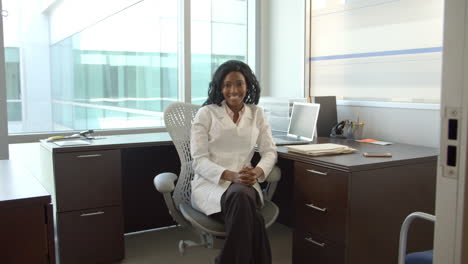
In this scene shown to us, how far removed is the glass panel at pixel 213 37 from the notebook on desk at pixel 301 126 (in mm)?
1078

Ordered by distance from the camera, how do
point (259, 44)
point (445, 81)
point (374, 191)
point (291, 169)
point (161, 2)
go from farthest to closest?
point (259, 44) → point (161, 2) → point (291, 169) → point (374, 191) → point (445, 81)

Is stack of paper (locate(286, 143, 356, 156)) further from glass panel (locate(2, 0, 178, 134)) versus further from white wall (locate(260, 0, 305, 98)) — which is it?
glass panel (locate(2, 0, 178, 134))

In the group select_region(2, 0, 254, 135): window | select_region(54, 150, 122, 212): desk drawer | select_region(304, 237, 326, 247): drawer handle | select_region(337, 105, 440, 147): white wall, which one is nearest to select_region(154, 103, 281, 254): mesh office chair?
select_region(304, 237, 326, 247): drawer handle

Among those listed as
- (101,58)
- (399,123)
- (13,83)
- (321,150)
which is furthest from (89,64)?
(399,123)

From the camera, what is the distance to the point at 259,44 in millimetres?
4266

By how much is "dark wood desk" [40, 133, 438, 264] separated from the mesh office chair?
0.64 feet

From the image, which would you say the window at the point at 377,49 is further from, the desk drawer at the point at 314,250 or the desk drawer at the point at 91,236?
Answer: the desk drawer at the point at 91,236

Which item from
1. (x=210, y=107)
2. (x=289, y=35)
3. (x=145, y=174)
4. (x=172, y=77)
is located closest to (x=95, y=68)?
(x=172, y=77)

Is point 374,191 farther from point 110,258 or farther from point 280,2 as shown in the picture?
point 280,2

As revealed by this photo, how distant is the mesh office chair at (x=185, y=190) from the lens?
242 cm

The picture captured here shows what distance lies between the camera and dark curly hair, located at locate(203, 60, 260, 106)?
2.73 m

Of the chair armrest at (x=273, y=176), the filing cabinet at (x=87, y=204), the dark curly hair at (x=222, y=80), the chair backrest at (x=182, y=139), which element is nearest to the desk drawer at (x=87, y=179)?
the filing cabinet at (x=87, y=204)

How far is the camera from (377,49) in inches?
126

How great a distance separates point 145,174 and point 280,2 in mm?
1903
